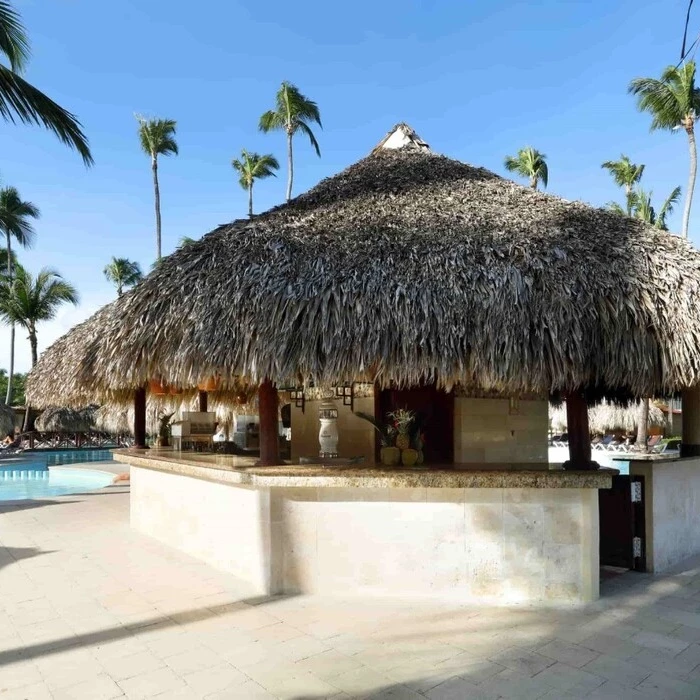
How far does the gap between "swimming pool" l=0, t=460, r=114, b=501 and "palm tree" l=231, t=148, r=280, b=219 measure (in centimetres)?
1676

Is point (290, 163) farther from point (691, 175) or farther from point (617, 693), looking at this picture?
point (617, 693)

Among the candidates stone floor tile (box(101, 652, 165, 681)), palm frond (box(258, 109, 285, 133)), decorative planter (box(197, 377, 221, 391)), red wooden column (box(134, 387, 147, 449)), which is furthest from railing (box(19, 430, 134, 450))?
stone floor tile (box(101, 652, 165, 681))

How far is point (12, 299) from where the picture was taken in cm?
2550

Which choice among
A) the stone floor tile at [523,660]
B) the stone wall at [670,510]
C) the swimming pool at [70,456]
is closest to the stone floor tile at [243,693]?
the stone floor tile at [523,660]

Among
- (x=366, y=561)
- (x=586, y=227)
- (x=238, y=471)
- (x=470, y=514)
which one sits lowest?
(x=366, y=561)

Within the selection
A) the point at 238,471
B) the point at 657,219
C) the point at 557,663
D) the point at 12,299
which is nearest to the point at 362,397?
the point at 238,471

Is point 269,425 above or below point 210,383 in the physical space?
below

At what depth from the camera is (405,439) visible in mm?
5098

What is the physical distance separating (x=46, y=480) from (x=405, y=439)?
15.5 m

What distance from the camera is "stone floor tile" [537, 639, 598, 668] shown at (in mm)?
3369

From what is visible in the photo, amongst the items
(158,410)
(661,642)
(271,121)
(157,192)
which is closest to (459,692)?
(661,642)

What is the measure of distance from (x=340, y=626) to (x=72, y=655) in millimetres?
1766

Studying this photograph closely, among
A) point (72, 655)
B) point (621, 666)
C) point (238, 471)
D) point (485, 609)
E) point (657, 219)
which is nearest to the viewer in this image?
point (621, 666)

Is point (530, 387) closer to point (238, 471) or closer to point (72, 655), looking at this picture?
point (238, 471)
